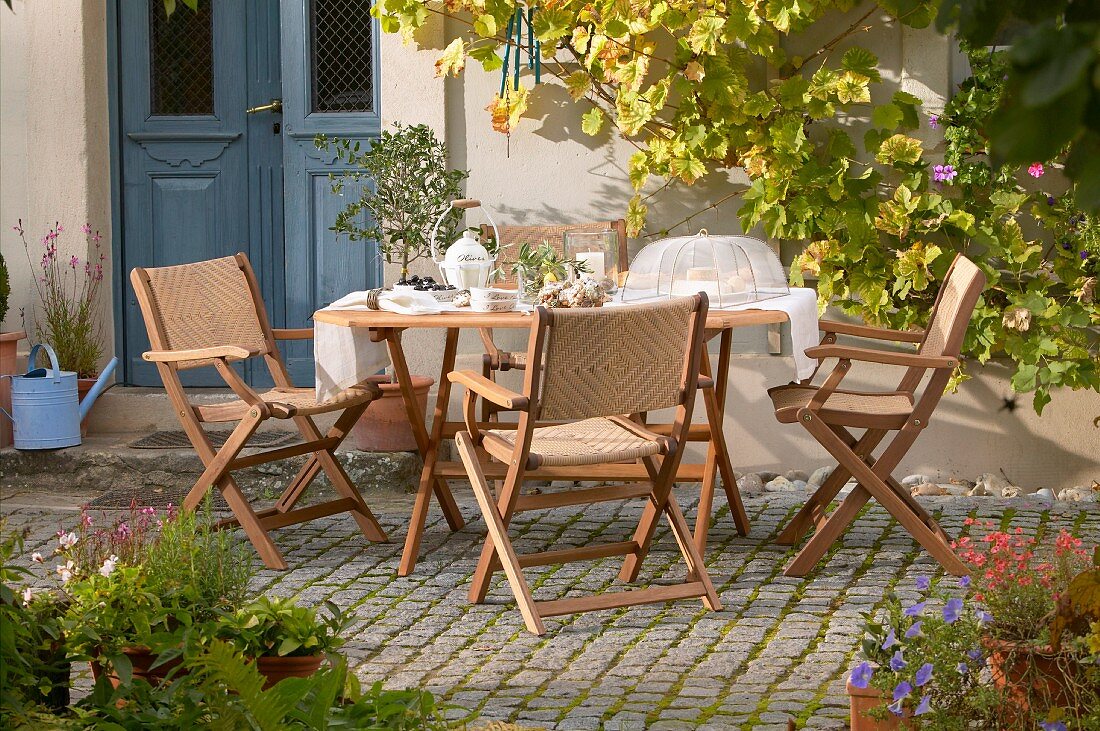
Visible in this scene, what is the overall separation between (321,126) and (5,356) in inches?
78.0

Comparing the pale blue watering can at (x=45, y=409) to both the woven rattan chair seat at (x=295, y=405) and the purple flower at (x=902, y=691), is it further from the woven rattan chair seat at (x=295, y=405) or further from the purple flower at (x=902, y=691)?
the purple flower at (x=902, y=691)

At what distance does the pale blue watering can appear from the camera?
6570mm

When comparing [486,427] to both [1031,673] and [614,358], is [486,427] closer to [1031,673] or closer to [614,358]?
[614,358]

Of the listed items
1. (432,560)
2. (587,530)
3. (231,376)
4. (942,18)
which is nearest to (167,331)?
(231,376)

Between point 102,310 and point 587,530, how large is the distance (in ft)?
10.3

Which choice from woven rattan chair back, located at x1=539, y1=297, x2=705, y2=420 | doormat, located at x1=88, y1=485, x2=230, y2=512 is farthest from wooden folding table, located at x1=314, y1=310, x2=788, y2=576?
doormat, located at x1=88, y1=485, x2=230, y2=512

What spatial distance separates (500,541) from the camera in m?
4.31

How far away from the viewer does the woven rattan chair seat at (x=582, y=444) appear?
4207 mm

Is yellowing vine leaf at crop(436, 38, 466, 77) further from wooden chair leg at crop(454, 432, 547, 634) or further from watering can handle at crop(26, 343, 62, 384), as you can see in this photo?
wooden chair leg at crop(454, 432, 547, 634)

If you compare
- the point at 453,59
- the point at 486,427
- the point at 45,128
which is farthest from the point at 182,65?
the point at 486,427

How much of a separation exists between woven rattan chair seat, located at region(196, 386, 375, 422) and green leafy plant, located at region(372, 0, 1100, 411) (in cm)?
199

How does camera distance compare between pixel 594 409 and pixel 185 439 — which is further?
pixel 185 439

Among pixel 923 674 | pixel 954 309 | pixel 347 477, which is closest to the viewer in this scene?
pixel 923 674

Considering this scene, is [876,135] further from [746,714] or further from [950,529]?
[746,714]
